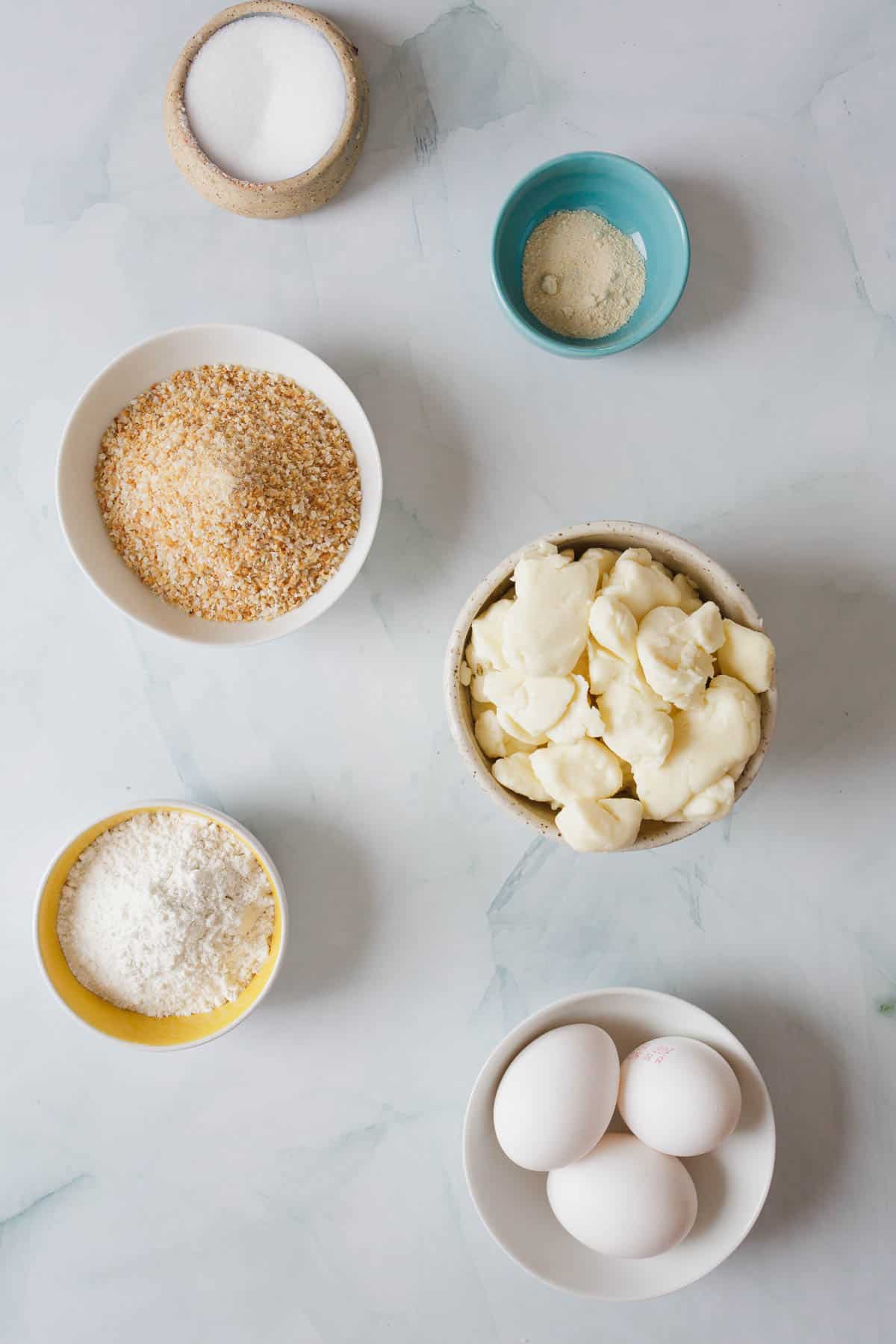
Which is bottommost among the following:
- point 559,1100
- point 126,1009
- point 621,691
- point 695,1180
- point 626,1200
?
point 695,1180

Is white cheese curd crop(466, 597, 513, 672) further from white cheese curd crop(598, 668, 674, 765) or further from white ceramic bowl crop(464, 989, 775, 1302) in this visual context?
white ceramic bowl crop(464, 989, 775, 1302)

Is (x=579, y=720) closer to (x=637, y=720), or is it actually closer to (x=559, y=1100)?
(x=637, y=720)

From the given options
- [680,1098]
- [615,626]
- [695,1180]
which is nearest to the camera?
[615,626]

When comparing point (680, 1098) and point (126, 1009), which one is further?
point (126, 1009)

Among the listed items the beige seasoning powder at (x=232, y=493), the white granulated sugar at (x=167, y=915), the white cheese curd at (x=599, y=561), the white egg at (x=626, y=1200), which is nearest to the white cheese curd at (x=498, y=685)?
the white cheese curd at (x=599, y=561)

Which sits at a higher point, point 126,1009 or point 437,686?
point 437,686

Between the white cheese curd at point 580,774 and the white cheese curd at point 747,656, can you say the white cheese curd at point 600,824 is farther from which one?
the white cheese curd at point 747,656

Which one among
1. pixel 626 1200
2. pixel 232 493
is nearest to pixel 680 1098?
pixel 626 1200
